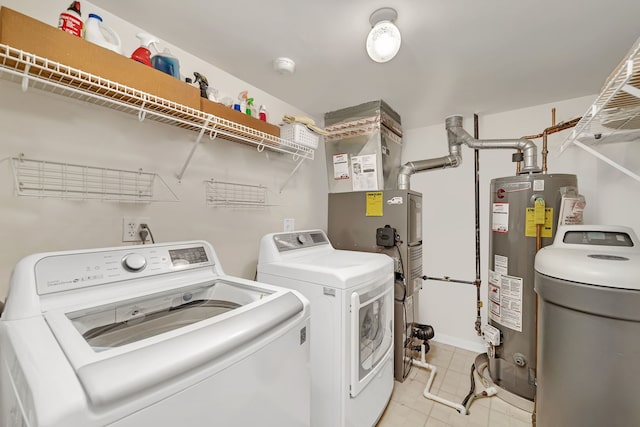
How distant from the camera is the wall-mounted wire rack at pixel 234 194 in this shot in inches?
69.5

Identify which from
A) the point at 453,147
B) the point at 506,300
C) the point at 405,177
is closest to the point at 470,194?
the point at 453,147

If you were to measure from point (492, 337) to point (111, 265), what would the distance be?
243cm

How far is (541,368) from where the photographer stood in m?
1.41

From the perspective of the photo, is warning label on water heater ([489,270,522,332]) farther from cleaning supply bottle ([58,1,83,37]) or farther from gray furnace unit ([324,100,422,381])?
cleaning supply bottle ([58,1,83,37])

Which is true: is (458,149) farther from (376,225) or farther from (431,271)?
(431,271)

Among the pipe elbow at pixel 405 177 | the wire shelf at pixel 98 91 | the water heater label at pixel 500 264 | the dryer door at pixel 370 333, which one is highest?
the wire shelf at pixel 98 91

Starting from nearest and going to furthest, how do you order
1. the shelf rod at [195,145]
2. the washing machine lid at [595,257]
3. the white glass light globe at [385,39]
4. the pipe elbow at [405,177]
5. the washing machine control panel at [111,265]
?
the washing machine control panel at [111,265] → the washing machine lid at [595,257] → the white glass light globe at [385,39] → the shelf rod at [195,145] → the pipe elbow at [405,177]

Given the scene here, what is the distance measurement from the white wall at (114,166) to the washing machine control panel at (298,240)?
0.36 metres

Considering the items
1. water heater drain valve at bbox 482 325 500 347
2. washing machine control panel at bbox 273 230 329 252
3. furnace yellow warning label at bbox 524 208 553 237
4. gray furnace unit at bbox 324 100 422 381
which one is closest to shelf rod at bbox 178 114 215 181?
washing machine control panel at bbox 273 230 329 252

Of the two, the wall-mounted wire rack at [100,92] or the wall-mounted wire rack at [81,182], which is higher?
the wall-mounted wire rack at [100,92]

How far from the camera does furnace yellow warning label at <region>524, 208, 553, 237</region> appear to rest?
1808 millimetres

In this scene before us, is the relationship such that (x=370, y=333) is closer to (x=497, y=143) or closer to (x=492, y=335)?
(x=492, y=335)

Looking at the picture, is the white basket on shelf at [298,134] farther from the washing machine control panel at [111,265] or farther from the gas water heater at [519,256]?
the gas water heater at [519,256]

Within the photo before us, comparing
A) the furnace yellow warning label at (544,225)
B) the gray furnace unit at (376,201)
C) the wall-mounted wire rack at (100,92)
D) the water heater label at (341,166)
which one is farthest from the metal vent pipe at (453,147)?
the wall-mounted wire rack at (100,92)
